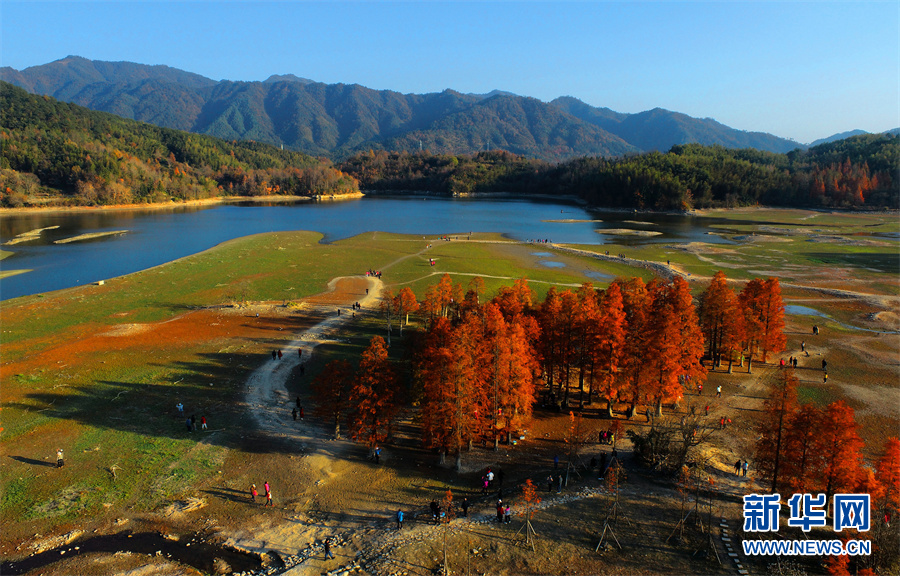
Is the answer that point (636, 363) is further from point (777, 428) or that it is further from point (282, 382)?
point (282, 382)

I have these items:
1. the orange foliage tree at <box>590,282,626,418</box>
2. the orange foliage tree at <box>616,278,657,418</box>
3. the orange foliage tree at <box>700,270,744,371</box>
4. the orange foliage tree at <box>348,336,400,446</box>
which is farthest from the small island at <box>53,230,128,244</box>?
the orange foliage tree at <box>700,270,744,371</box>

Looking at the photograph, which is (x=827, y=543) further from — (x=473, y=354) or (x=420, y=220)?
(x=420, y=220)

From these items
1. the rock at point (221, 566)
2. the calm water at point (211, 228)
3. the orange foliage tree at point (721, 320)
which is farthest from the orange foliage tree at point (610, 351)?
the calm water at point (211, 228)

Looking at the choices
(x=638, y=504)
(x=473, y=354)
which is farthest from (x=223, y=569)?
(x=638, y=504)

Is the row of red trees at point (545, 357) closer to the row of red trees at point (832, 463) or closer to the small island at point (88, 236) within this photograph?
the row of red trees at point (832, 463)

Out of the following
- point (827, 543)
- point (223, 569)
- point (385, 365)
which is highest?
point (385, 365)
